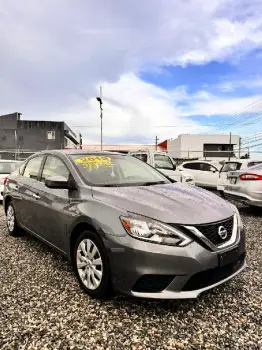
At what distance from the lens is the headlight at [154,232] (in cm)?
269

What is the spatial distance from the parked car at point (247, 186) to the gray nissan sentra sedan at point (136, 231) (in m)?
3.85

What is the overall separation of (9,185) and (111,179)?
2.50 m

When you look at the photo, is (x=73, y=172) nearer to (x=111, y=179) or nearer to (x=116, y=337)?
(x=111, y=179)

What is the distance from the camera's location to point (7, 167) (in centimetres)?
986

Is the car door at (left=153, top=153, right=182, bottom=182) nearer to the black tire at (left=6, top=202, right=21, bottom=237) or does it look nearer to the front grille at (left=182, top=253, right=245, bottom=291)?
the black tire at (left=6, top=202, right=21, bottom=237)

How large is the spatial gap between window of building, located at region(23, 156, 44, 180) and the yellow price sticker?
927mm

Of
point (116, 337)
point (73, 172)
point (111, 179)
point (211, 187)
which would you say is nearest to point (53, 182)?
point (73, 172)

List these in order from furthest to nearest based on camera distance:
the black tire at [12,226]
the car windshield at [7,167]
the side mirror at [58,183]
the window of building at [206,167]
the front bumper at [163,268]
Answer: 1. the window of building at [206,167]
2. the car windshield at [7,167]
3. the black tire at [12,226]
4. the side mirror at [58,183]
5. the front bumper at [163,268]

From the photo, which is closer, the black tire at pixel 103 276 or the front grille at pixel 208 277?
the front grille at pixel 208 277

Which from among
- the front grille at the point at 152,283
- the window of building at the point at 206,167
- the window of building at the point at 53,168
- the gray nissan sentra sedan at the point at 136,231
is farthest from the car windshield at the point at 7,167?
the front grille at the point at 152,283

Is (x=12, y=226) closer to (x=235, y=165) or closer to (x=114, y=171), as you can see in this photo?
(x=114, y=171)

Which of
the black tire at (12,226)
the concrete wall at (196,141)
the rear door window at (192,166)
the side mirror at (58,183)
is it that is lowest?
the black tire at (12,226)

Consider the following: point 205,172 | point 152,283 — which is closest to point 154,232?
point 152,283

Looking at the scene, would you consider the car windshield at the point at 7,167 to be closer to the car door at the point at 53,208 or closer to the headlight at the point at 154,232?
the car door at the point at 53,208
